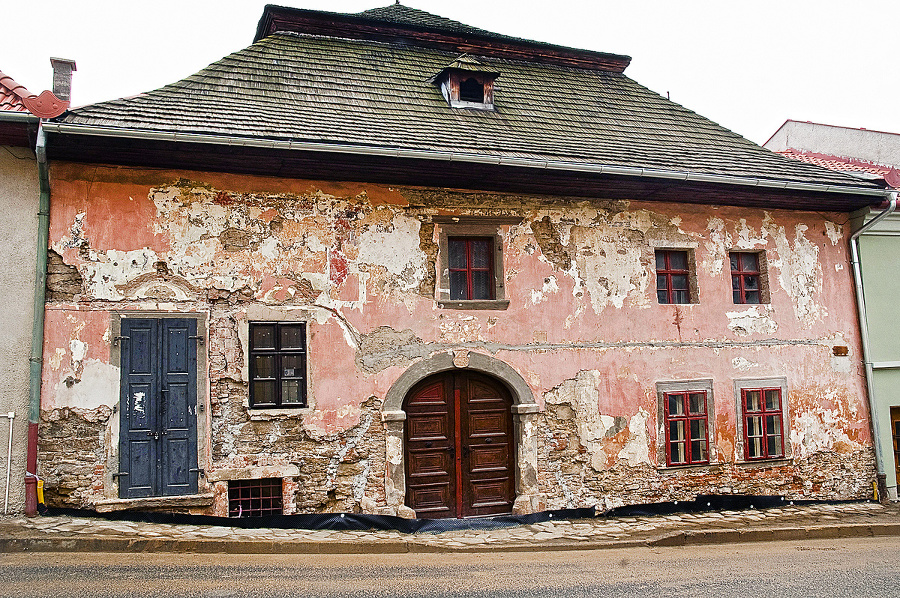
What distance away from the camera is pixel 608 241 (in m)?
10.9

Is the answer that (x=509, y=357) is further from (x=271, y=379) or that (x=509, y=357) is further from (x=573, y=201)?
(x=271, y=379)

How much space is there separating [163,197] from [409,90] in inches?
176

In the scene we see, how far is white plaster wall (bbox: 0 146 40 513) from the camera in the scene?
825 cm

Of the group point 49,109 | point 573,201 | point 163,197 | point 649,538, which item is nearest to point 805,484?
point 649,538

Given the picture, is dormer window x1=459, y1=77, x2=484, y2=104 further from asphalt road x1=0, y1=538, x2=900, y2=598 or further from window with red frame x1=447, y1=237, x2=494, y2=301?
asphalt road x1=0, y1=538, x2=900, y2=598

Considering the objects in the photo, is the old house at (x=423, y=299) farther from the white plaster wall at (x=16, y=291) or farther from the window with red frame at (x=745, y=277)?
the white plaster wall at (x=16, y=291)

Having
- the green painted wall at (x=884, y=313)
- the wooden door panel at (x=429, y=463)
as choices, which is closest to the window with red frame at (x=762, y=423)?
the green painted wall at (x=884, y=313)

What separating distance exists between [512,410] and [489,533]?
6.07ft

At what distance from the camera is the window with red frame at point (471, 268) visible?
10.3 m

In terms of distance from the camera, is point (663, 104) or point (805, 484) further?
point (663, 104)

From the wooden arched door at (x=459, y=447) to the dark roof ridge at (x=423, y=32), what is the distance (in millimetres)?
6662

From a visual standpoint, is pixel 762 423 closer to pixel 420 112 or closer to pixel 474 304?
pixel 474 304

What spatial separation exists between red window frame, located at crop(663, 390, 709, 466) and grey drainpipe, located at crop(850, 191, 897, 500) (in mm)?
3019

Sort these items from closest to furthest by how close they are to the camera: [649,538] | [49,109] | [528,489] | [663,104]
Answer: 1. [49,109]
2. [649,538]
3. [528,489]
4. [663,104]
